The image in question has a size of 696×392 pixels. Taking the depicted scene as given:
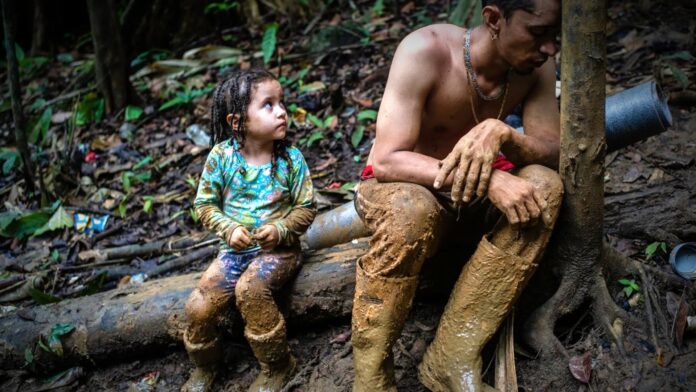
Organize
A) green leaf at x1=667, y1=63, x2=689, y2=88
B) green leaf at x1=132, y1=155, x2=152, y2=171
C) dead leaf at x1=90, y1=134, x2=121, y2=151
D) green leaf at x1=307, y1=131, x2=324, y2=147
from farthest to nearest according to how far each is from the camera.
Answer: dead leaf at x1=90, y1=134, x2=121, y2=151 → green leaf at x1=132, y1=155, x2=152, y2=171 → green leaf at x1=307, y1=131, x2=324, y2=147 → green leaf at x1=667, y1=63, x2=689, y2=88

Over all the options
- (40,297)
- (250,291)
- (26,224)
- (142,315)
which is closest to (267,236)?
(250,291)

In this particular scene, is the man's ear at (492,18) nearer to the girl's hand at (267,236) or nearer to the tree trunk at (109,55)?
the girl's hand at (267,236)

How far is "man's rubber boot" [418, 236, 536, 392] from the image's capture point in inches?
102

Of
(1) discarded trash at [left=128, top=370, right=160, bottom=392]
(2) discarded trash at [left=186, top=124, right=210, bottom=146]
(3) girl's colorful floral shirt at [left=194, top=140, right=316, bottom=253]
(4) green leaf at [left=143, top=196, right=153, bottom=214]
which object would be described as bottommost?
(1) discarded trash at [left=128, top=370, right=160, bottom=392]

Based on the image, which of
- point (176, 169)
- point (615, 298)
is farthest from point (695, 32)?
point (176, 169)

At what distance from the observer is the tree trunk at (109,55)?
6.81m

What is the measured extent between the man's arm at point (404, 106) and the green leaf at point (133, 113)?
17.2ft

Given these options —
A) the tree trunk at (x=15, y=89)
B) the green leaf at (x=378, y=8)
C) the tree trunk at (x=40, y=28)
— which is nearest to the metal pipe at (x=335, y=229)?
the tree trunk at (x=15, y=89)

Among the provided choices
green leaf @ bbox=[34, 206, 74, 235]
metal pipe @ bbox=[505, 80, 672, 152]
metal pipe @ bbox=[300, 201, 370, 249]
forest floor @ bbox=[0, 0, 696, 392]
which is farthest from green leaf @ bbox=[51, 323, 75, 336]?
metal pipe @ bbox=[505, 80, 672, 152]

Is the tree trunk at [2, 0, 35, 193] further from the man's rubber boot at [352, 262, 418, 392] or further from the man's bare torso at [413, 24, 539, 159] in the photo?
the man's rubber boot at [352, 262, 418, 392]

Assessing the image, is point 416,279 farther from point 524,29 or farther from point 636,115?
point 636,115

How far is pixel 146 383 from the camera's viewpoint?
3498 millimetres

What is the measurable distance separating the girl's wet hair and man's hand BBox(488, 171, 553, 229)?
1.29 meters

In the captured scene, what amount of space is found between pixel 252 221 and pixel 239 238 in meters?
0.24
